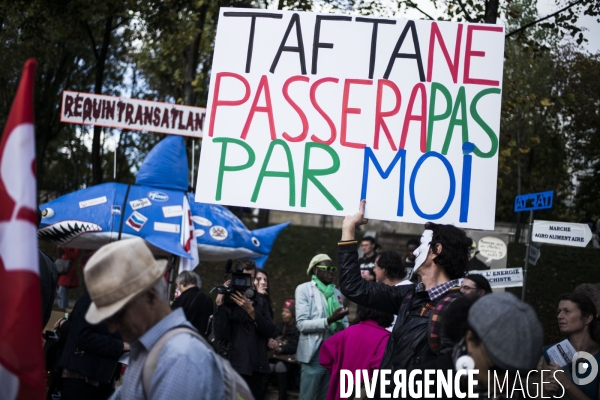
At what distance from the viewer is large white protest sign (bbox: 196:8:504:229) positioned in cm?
479

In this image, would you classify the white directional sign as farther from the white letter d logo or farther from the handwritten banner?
the handwritten banner

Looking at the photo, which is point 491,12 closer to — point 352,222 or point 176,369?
point 352,222

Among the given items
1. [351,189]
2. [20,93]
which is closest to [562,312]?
[351,189]

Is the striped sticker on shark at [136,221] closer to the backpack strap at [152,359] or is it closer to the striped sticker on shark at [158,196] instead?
the striped sticker on shark at [158,196]

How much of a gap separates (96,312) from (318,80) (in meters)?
2.73

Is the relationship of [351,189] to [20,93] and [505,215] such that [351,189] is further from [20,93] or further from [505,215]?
[505,215]

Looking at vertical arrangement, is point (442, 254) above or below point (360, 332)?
above

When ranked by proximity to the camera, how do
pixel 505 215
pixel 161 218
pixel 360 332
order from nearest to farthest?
pixel 360 332, pixel 161 218, pixel 505 215

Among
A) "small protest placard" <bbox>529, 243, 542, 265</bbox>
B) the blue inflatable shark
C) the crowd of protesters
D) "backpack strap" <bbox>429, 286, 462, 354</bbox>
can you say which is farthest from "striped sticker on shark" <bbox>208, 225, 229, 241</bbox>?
"backpack strap" <bbox>429, 286, 462, 354</bbox>

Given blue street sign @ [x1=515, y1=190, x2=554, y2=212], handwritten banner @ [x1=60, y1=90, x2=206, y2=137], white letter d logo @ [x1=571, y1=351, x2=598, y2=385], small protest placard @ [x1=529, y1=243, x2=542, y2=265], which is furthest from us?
handwritten banner @ [x1=60, y1=90, x2=206, y2=137]

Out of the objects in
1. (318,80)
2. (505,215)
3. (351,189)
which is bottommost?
(351,189)

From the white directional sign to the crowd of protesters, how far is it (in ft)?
7.95

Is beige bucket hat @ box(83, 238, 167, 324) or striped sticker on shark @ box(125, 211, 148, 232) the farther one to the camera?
striped sticker on shark @ box(125, 211, 148, 232)

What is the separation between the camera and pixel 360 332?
6.29 m
